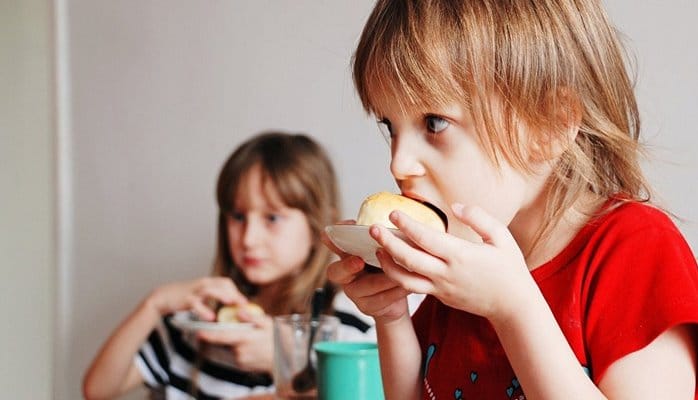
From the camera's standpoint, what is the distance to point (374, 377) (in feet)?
3.59

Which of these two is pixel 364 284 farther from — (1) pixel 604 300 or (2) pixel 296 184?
(2) pixel 296 184

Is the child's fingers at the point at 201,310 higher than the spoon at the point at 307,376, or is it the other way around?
the spoon at the point at 307,376

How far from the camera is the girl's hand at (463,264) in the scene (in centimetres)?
65

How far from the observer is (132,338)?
1.80 meters

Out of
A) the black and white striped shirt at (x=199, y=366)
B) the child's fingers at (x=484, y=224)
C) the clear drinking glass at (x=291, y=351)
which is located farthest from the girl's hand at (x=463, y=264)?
the black and white striped shirt at (x=199, y=366)

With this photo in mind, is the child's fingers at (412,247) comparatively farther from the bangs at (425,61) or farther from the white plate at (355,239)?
the bangs at (425,61)

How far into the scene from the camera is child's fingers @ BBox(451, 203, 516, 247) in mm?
→ 666

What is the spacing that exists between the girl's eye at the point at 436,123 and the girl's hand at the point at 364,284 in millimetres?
130

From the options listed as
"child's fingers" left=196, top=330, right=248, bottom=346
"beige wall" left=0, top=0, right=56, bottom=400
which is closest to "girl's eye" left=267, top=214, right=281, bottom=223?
"child's fingers" left=196, top=330, right=248, bottom=346

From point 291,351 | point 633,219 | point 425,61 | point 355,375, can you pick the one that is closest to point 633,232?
point 633,219

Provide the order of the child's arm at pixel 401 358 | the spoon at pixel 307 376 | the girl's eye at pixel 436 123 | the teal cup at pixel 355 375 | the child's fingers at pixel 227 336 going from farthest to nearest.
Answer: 1. the child's fingers at pixel 227 336
2. the spoon at pixel 307 376
3. the teal cup at pixel 355 375
4. the child's arm at pixel 401 358
5. the girl's eye at pixel 436 123

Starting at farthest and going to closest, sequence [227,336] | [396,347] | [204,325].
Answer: [227,336] → [204,325] → [396,347]

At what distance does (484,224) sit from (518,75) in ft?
0.54

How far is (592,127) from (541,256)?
0.13 metres
